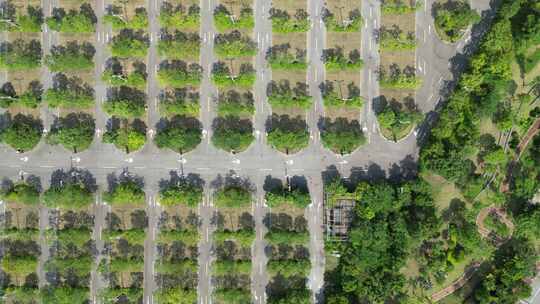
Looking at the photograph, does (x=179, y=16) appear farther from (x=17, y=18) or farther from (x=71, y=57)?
(x=17, y=18)

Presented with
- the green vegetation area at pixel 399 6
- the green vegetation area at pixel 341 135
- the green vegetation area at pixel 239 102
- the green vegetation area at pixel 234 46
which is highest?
the green vegetation area at pixel 399 6

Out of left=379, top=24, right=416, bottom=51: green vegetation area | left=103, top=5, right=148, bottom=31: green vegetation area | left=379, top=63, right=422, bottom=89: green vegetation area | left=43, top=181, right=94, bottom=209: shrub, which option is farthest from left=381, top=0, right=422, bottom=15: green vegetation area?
left=43, top=181, right=94, bottom=209: shrub

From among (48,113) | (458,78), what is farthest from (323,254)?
(48,113)

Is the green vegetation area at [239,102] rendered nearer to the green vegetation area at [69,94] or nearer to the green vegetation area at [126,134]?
the green vegetation area at [126,134]

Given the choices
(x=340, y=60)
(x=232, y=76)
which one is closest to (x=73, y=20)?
(x=232, y=76)

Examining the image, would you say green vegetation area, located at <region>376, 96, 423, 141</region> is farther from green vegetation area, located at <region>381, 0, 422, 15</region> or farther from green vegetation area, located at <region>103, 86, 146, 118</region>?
green vegetation area, located at <region>103, 86, 146, 118</region>

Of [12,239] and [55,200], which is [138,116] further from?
[12,239]

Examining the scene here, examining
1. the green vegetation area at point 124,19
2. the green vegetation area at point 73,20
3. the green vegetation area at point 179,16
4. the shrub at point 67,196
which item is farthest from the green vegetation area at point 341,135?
the green vegetation area at point 73,20
